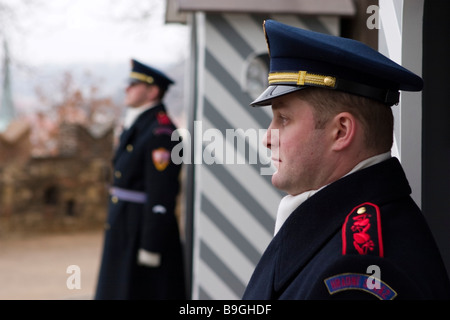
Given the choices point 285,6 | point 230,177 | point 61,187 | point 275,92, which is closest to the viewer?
point 275,92

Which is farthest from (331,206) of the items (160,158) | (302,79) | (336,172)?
(160,158)

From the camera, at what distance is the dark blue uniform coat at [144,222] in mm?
5141

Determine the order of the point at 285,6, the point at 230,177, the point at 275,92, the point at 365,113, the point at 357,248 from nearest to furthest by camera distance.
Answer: the point at 357,248
the point at 365,113
the point at 275,92
the point at 285,6
the point at 230,177

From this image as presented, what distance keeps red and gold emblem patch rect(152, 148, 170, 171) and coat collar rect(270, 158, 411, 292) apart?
11.3ft

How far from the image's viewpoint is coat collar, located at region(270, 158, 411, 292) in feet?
5.60

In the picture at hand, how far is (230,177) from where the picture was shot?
474 cm

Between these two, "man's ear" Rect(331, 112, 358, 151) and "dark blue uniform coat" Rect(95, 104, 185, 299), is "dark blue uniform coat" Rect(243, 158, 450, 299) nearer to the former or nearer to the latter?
"man's ear" Rect(331, 112, 358, 151)

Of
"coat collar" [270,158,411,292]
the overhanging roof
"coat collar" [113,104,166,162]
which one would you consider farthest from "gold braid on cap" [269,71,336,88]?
"coat collar" [113,104,166,162]

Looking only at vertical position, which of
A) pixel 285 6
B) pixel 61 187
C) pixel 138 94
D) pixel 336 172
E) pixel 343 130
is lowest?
pixel 61 187

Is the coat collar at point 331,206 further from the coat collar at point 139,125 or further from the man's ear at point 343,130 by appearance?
the coat collar at point 139,125

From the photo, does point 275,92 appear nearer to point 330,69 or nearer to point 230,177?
point 330,69

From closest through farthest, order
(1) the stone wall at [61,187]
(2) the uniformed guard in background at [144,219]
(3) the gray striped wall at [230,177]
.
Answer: (3) the gray striped wall at [230,177]
(2) the uniformed guard in background at [144,219]
(1) the stone wall at [61,187]

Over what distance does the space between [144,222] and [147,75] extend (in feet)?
4.05

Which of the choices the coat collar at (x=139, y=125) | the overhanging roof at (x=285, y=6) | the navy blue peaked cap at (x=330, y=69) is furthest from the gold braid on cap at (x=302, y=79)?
the coat collar at (x=139, y=125)
